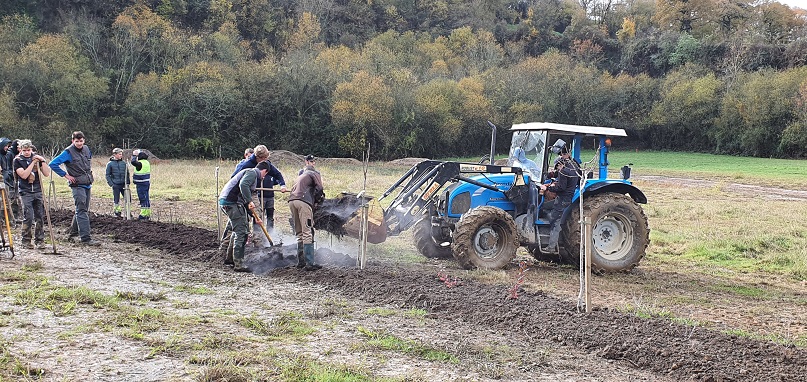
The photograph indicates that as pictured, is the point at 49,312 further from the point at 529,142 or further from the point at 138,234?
the point at 529,142

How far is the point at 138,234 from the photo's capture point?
13109 mm

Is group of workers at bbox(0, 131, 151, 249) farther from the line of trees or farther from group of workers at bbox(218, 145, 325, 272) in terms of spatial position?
the line of trees

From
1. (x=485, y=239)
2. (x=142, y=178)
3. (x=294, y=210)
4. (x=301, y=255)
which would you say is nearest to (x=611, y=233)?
(x=485, y=239)

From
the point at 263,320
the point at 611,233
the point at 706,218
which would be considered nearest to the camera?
the point at 263,320

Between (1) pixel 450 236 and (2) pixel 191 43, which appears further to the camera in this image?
(2) pixel 191 43

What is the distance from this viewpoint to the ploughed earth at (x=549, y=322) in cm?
614

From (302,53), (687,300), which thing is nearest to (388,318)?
(687,300)

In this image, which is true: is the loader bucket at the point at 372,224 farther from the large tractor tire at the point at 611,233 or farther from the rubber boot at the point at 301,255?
the large tractor tire at the point at 611,233

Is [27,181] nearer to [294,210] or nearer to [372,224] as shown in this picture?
[294,210]

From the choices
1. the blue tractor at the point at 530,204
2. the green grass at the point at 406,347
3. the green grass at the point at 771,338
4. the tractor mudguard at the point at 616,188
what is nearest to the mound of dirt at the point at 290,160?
the blue tractor at the point at 530,204

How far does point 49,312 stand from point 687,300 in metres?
7.56

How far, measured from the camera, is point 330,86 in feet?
179

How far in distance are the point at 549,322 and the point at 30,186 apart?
27.1ft

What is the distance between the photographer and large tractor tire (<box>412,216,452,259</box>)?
11594mm
